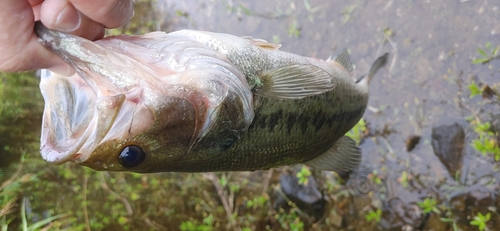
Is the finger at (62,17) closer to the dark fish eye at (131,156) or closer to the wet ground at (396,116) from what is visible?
the dark fish eye at (131,156)

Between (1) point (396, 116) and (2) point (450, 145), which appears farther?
(1) point (396, 116)

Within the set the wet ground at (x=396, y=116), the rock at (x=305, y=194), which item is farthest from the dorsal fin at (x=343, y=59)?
the rock at (x=305, y=194)

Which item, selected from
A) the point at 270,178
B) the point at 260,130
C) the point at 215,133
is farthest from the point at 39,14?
the point at 270,178

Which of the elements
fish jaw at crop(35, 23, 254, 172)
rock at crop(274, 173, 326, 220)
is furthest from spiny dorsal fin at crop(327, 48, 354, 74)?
rock at crop(274, 173, 326, 220)

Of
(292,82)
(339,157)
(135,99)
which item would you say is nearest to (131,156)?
(135,99)

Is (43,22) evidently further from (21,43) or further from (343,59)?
(343,59)

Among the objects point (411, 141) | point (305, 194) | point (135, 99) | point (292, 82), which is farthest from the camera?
point (305, 194)

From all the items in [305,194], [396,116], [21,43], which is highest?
[21,43]
